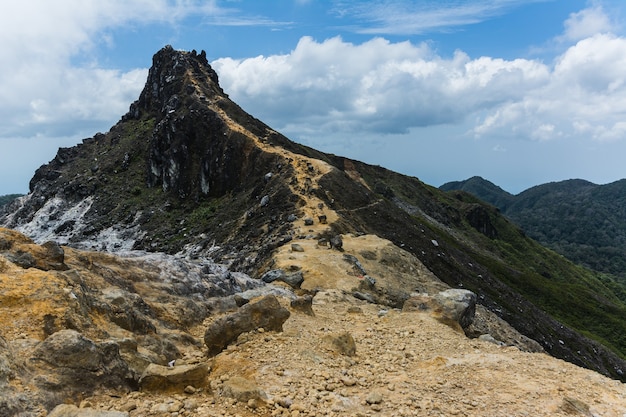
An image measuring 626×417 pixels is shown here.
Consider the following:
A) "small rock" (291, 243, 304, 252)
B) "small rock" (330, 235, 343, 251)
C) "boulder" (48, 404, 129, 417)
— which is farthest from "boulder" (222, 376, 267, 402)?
"small rock" (330, 235, 343, 251)

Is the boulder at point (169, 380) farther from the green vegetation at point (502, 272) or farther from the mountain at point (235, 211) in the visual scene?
the green vegetation at point (502, 272)

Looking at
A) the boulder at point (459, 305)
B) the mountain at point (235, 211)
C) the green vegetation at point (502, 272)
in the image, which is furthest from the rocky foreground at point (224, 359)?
the green vegetation at point (502, 272)

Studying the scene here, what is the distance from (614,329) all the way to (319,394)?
130796mm

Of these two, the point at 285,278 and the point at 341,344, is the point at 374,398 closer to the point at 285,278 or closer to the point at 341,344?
the point at 341,344

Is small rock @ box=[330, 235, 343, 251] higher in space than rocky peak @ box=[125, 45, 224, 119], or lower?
lower

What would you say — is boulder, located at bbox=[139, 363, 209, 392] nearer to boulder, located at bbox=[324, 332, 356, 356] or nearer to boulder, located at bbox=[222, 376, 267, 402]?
boulder, located at bbox=[222, 376, 267, 402]

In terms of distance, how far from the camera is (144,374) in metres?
12.0

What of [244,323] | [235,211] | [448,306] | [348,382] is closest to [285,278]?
[448,306]

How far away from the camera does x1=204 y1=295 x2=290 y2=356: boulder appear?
54.2ft

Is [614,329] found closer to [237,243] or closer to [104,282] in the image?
[237,243]

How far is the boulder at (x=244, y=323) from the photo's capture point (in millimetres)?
16531

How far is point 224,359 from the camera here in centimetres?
1510

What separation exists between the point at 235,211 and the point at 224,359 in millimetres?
66414

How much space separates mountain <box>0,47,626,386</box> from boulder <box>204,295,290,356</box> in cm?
1683
